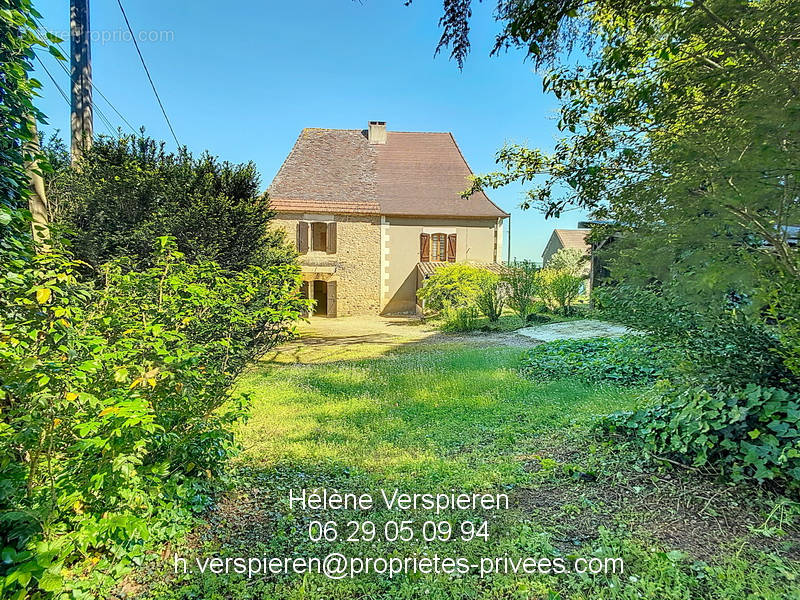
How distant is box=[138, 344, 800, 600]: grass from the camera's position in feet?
6.19

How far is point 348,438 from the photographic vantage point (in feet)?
12.5

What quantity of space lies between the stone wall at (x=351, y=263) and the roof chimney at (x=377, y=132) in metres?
4.89

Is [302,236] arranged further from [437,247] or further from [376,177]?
[437,247]

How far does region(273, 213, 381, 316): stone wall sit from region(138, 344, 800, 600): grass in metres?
12.2

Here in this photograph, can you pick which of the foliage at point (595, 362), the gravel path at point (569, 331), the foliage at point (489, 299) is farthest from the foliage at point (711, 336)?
the foliage at point (489, 299)

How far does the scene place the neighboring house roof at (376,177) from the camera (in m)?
17.0

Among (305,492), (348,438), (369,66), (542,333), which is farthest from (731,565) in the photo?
(369,66)

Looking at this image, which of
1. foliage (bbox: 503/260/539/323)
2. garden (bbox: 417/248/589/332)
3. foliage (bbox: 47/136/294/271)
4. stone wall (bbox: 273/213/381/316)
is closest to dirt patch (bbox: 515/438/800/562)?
foliage (bbox: 47/136/294/271)

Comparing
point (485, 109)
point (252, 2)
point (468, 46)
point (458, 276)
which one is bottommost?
point (458, 276)

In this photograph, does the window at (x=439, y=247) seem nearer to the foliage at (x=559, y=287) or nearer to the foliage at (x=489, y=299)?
the foliage at (x=489, y=299)

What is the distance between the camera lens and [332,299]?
17188 millimetres

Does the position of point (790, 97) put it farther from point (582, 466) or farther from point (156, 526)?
point (156, 526)

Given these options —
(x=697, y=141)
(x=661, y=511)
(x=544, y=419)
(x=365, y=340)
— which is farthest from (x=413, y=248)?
(x=661, y=511)

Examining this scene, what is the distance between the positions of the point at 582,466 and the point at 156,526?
2854mm
